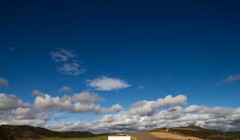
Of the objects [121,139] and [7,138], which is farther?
[121,139]

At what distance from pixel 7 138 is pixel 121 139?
63868mm

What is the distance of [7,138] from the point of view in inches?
6801
